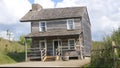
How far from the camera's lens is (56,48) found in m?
40.2

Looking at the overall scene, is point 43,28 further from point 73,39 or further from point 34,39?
point 73,39

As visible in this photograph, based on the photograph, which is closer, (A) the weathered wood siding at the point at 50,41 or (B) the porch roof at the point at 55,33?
(B) the porch roof at the point at 55,33

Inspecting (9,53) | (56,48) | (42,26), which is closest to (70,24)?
(56,48)

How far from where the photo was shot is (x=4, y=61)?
120ft

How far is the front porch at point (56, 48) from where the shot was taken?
38.2 meters

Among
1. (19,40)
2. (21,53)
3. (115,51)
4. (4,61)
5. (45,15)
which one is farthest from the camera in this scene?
(19,40)

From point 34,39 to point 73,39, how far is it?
544cm

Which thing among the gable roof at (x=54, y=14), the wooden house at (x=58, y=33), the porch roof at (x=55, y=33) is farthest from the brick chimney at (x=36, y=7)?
the porch roof at (x=55, y=33)

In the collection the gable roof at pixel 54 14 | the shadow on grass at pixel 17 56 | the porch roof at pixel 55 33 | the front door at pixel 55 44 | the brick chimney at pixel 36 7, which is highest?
the brick chimney at pixel 36 7

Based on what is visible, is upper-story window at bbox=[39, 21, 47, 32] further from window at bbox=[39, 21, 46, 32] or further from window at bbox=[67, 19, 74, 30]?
window at bbox=[67, 19, 74, 30]

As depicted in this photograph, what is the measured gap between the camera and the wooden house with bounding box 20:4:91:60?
3859 centimetres

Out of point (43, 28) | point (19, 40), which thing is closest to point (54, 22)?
point (43, 28)

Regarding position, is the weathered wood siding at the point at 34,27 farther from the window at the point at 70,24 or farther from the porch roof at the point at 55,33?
the window at the point at 70,24

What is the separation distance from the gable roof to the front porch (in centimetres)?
283
